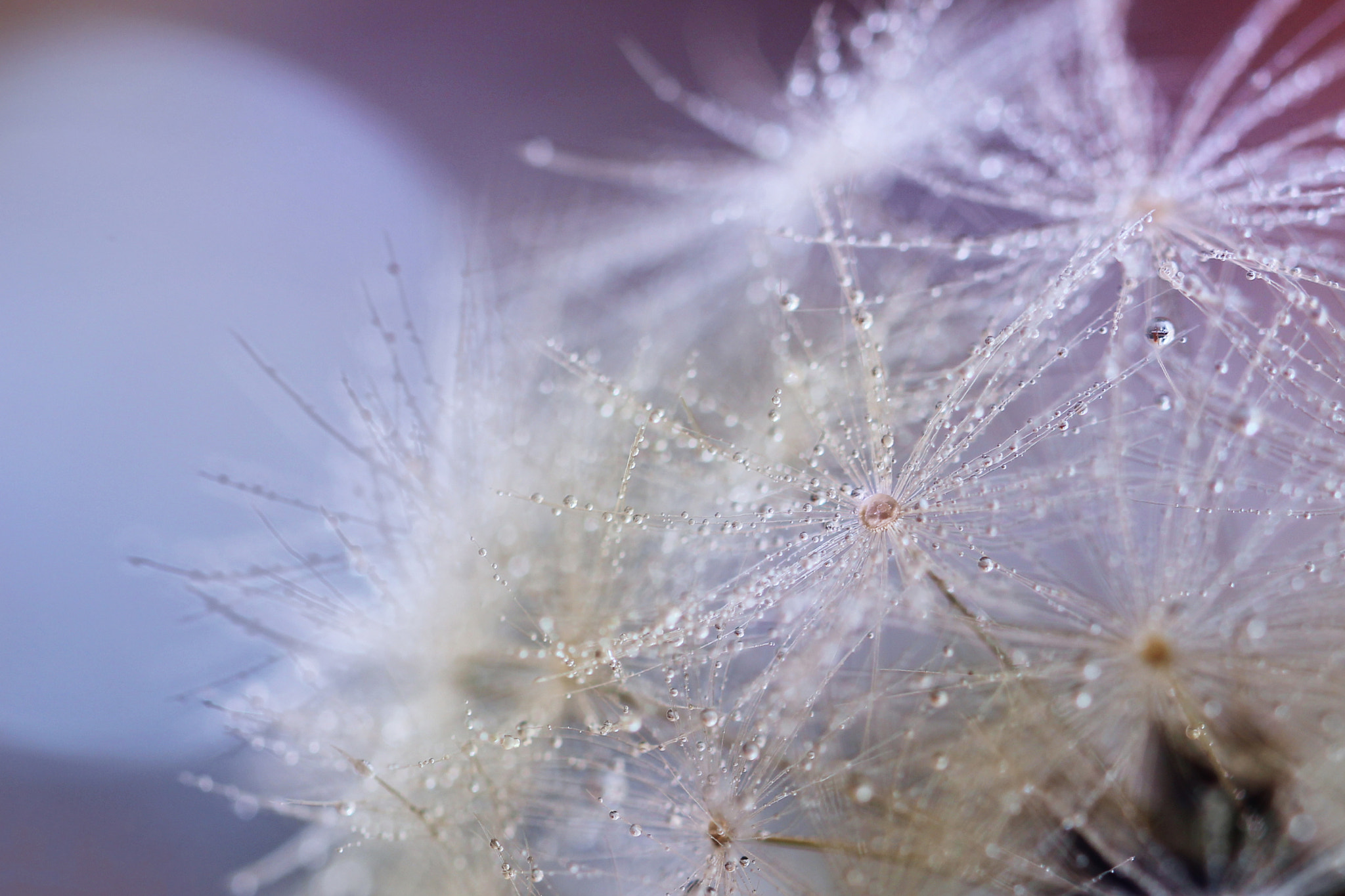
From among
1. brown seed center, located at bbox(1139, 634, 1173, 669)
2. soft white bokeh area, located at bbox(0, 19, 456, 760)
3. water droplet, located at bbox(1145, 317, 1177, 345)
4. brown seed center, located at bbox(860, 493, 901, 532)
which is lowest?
brown seed center, located at bbox(1139, 634, 1173, 669)

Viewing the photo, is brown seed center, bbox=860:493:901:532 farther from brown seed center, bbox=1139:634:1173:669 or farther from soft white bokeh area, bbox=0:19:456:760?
soft white bokeh area, bbox=0:19:456:760

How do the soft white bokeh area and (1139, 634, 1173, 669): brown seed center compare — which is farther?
the soft white bokeh area

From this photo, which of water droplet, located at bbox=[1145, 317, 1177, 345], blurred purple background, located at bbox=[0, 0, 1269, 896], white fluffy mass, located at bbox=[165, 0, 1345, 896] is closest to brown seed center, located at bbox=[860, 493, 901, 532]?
white fluffy mass, located at bbox=[165, 0, 1345, 896]

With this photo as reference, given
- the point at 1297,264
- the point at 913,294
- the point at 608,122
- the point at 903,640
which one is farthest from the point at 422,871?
the point at 608,122

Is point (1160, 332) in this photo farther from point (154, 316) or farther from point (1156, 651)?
point (154, 316)

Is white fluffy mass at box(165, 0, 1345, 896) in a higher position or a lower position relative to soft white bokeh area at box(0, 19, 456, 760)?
lower

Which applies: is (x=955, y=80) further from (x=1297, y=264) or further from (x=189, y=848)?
(x=189, y=848)

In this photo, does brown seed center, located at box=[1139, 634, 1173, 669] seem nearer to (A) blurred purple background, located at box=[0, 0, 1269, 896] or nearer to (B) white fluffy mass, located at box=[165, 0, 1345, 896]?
(B) white fluffy mass, located at box=[165, 0, 1345, 896]

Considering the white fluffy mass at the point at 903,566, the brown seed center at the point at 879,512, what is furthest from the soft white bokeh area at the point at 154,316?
the brown seed center at the point at 879,512
